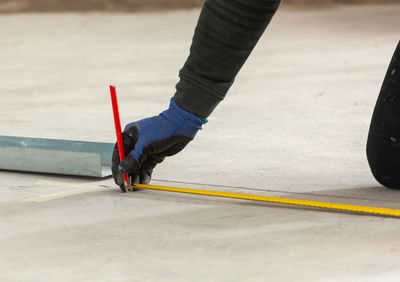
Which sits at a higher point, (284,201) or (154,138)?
(154,138)

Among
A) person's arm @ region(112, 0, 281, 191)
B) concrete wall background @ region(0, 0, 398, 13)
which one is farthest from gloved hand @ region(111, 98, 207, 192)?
concrete wall background @ region(0, 0, 398, 13)

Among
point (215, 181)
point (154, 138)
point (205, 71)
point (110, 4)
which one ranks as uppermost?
point (205, 71)

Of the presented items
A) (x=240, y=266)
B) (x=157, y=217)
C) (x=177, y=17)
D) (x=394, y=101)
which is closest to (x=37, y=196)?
(x=157, y=217)

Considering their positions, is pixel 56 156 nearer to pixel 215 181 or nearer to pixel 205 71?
pixel 215 181

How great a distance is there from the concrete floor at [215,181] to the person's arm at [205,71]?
14 centimetres

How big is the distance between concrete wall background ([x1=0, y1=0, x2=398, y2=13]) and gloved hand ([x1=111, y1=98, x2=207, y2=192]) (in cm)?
535

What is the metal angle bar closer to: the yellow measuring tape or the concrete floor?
the concrete floor

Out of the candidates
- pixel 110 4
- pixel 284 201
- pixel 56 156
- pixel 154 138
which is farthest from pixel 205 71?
pixel 110 4

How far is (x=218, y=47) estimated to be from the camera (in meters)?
1.98

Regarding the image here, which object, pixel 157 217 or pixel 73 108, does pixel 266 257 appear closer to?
pixel 157 217

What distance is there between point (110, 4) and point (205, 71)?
5.63 metres

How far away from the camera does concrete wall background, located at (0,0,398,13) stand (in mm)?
7375

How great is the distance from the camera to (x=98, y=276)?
5.12 ft

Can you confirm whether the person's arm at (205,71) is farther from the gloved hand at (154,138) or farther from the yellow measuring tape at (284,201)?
the yellow measuring tape at (284,201)
